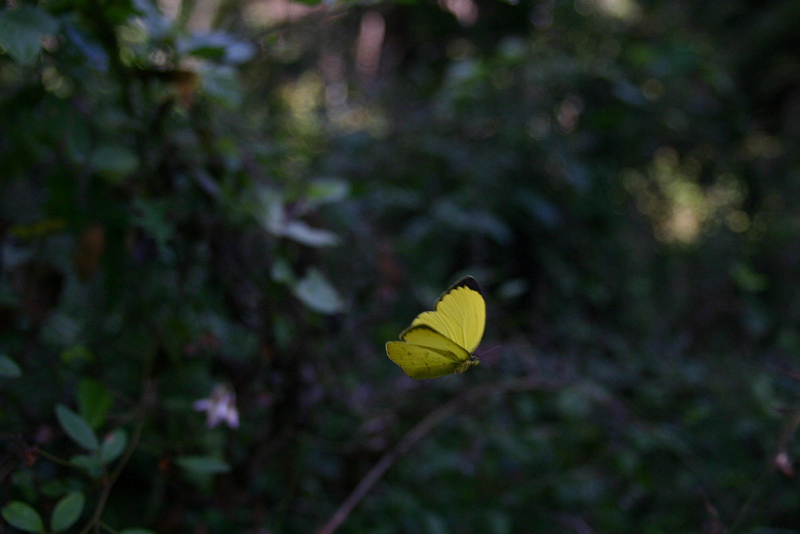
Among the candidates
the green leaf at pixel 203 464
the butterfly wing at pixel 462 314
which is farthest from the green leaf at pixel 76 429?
the butterfly wing at pixel 462 314

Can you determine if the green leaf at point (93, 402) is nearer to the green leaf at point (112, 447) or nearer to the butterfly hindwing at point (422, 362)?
the green leaf at point (112, 447)

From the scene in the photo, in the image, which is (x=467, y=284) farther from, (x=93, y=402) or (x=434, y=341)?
(x=93, y=402)

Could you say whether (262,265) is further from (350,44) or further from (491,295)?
(350,44)

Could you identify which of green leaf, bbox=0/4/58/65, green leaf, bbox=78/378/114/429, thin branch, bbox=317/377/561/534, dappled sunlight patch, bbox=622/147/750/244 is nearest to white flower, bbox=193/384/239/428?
green leaf, bbox=78/378/114/429

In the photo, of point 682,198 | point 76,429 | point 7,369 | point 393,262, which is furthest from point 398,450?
point 682,198

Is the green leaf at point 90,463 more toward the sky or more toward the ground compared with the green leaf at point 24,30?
more toward the ground

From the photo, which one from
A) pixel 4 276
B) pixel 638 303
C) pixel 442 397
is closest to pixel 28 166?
pixel 4 276

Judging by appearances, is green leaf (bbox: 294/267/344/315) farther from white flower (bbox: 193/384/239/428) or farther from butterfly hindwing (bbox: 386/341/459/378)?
butterfly hindwing (bbox: 386/341/459/378)
